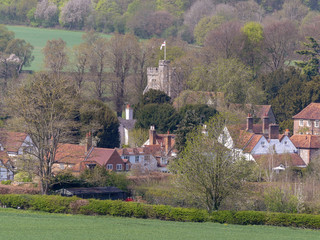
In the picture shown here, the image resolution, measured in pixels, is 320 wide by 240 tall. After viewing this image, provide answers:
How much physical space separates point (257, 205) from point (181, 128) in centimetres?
1877

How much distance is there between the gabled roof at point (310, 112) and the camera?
81938mm

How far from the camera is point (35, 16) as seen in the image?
14575 centimetres

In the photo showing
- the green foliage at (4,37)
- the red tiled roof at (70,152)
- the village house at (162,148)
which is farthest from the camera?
the green foliage at (4,37)

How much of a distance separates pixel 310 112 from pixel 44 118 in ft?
121

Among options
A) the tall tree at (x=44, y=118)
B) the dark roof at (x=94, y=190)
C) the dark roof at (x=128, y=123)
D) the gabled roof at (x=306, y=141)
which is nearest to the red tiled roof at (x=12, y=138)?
the tall tree at (x=44, y=118)

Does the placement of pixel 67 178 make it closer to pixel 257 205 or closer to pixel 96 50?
pixel 257 205

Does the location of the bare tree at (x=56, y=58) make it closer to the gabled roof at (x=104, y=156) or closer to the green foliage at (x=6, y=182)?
the gabled roof at (x=104, y=156)

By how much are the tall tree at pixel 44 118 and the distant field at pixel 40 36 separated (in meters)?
60.1

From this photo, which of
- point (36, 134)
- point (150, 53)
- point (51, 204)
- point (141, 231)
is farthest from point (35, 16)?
point (141, 231)

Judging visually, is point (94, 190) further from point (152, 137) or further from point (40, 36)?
point (40, 36)

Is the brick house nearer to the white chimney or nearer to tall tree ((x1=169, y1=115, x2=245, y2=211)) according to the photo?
the white chimney

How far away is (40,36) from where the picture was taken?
130875 mm

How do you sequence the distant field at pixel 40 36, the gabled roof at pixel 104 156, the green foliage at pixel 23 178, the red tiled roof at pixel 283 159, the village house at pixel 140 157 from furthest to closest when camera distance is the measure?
the distant field at pixel 40 36, the village house at pixel 140 157, the red tiled roof at pixel 283 159, the gabled roof at pixel 104 156, the green foliage at pixel 23 178

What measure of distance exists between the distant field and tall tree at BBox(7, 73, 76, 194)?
6006cm
